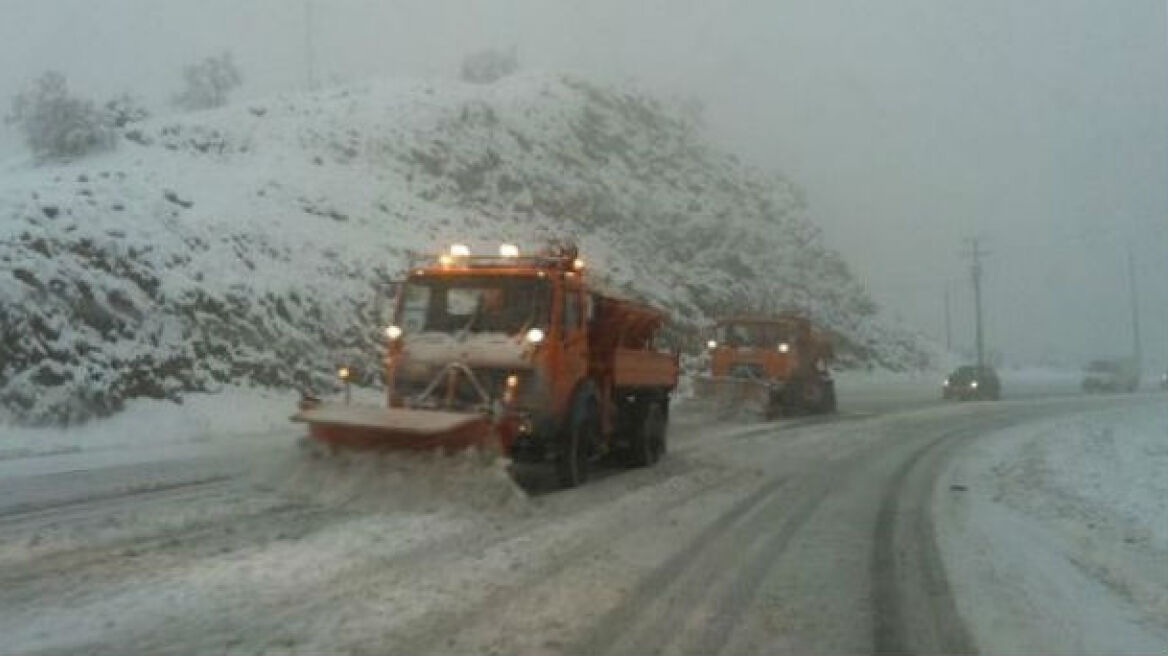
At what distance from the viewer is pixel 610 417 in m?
17.5

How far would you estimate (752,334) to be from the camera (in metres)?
34.1

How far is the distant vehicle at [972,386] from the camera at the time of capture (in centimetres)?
5069

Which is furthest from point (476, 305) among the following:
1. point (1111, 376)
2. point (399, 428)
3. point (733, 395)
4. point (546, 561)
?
point (1111, 376)

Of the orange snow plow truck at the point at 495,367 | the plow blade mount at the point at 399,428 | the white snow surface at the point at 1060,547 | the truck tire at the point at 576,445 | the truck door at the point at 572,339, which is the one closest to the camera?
the white snow surface at the point at 1060,547

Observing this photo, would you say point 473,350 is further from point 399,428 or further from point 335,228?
point 335,228

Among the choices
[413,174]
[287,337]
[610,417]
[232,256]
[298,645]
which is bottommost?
[298,645]

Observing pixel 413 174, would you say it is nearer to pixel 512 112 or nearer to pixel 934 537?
pixel 512 112

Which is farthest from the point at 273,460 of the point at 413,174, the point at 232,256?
the point at 413,174

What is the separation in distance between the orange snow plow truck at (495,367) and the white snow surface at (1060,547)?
4495 mm

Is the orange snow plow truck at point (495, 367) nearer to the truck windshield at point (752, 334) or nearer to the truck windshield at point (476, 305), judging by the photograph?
the truck windshield at point (476, 305)

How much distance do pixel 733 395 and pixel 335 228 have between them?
1597 cm

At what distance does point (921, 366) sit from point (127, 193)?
2157 inches

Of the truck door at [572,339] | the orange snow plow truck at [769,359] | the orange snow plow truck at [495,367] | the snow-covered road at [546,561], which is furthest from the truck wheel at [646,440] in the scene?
the orange snow plow truck at [769,359]

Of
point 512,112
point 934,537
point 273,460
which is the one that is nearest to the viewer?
point 934,537
